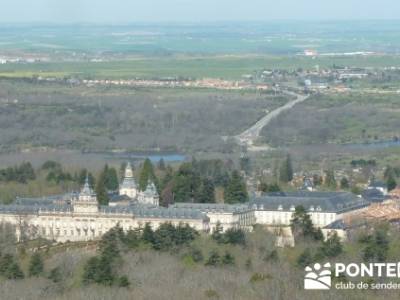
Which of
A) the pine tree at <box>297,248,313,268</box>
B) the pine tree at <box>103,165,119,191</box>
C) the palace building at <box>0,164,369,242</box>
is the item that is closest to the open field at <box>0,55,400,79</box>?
the pine tree at <box>103,165,119,191</box>

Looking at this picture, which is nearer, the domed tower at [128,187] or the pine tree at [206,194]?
the pine tree at [206,194]

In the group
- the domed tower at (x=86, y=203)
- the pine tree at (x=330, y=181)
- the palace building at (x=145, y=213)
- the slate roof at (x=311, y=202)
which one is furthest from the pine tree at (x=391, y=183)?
the domed tower at (x=86, y=203)

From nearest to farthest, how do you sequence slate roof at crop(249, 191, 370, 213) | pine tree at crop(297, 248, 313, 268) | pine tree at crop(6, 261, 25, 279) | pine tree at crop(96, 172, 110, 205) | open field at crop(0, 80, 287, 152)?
1. pine tree at crop(6, 261, 25, 279)
2. pine tree at crop(297, 248, 313, 268)
3. slate roof at crop(249, 191, 370, 213)
4. pine tree at crop(96, 172, 110, 205)
5. open field at crop(0, 80, 287, 152)

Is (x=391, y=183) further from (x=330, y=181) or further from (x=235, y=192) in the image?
(x=235, y=192)

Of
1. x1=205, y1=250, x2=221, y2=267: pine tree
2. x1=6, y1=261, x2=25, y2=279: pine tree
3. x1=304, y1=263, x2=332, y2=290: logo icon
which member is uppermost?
x1=304, y1=263, x2=332, y2=290: logo icon

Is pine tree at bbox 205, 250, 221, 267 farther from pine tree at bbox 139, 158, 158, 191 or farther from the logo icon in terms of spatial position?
pine tree at bbox 139, 158, 158, 191

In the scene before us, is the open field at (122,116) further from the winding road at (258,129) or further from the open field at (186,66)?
the open field at (186,66)

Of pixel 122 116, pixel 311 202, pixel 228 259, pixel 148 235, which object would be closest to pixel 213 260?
pixel 228 259
